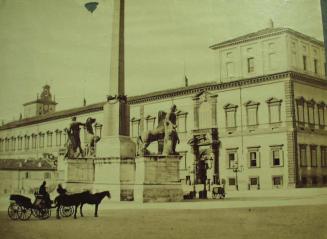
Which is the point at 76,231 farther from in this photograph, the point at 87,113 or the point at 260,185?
the point at 260,185

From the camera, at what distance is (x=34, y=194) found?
21.4ft

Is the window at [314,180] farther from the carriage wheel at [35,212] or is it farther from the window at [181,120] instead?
the window at [181,120]

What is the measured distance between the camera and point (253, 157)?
1294 cm

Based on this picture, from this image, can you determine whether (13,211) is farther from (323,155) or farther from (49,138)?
(49,138)

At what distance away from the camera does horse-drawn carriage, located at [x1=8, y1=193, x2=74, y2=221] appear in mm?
6203

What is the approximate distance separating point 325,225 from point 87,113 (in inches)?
196

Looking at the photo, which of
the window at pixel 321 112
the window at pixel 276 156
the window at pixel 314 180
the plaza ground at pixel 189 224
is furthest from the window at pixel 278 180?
the plaza ground at pixel 189 224

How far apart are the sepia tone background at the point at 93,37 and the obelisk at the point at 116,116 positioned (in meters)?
1.32

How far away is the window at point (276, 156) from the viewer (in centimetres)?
1081

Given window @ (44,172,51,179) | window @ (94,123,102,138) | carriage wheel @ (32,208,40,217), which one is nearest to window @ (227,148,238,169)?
window @ (94,123,102,138)

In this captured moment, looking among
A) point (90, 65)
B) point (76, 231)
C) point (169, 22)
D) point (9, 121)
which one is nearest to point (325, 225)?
point (76, 231)

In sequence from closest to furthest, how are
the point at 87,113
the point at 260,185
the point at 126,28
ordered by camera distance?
the point at 126,28 → the point at 87,113 → the point at 260,185

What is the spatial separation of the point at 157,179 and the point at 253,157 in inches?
183

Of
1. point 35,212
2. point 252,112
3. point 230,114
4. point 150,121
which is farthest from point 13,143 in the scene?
point 230,114
